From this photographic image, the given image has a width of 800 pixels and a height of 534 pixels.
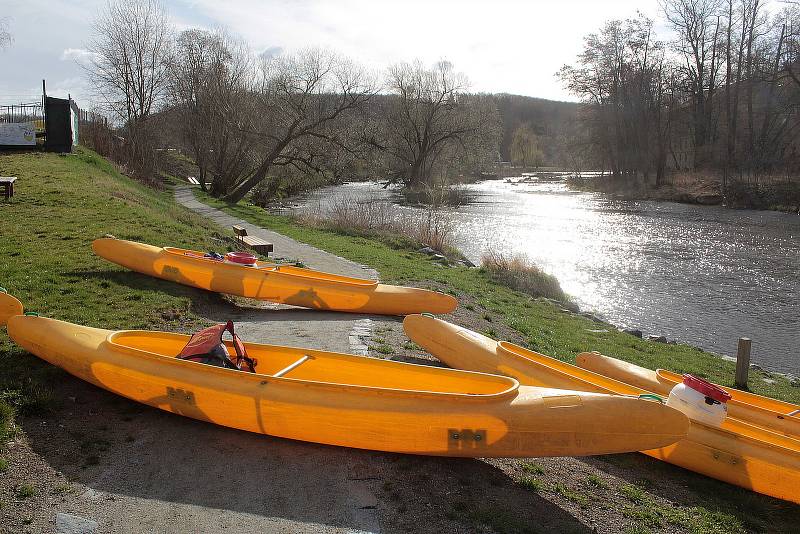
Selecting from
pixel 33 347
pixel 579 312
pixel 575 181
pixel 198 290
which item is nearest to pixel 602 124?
A: pixel 575 181

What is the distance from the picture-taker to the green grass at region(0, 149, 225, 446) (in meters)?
5.21

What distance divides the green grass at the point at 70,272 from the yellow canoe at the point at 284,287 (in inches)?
8.2

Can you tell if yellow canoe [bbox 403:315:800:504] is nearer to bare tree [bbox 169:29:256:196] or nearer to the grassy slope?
the grassy slope

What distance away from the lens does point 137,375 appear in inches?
189

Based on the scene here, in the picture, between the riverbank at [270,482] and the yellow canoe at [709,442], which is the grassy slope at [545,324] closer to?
the yellow canoe at [709,442]

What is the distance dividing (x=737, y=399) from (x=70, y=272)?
8027 mm

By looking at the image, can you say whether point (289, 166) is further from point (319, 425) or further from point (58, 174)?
point (319, 425)

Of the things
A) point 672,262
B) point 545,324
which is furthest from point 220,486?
point 672,262

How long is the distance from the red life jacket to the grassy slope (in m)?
4.41

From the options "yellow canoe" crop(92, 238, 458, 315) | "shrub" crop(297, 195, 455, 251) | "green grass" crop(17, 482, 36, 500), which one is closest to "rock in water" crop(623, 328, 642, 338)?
"yellow canoe" crop(92, 238, 458, 315)

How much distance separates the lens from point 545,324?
1037 cm

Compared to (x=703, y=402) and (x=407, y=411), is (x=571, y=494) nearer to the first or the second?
(x=407, y=411)

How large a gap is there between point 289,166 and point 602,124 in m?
23.5

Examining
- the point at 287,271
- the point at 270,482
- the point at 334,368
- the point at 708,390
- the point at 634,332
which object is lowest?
the point at 634,332
